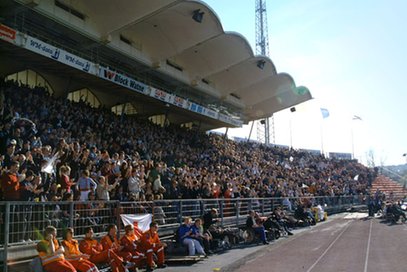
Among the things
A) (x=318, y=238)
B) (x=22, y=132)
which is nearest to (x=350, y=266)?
(x=318, y=238)

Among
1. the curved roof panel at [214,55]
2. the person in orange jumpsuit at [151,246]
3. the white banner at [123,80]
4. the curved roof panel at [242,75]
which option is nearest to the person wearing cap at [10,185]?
the person in orange jumpsuit at [151,246]

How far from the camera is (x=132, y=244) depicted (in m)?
10.5

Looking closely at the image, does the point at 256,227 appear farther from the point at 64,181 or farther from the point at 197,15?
the point at 197,15

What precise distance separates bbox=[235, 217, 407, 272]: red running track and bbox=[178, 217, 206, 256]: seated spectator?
5.26ft

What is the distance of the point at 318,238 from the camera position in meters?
18.2

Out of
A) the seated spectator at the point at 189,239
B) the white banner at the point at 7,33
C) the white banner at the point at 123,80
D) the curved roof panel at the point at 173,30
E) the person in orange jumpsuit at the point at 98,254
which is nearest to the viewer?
the person in orange jumpsuit at the point at 98,254

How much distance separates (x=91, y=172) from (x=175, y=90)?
21208 mm

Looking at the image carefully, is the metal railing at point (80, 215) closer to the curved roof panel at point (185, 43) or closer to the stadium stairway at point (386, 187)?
the curved roof panel at point (185, 43)

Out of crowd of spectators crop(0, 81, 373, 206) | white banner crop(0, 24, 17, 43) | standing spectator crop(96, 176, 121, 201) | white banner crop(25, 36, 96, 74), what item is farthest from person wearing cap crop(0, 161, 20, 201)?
white banner crop(25, 36, 96, 74)

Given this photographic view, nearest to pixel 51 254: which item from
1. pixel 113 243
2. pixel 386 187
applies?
pixel 113 243

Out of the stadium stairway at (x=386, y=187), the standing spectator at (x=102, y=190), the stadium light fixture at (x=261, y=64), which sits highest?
the stadium light fixture at (x=261, y=64)

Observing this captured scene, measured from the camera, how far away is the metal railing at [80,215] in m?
7.94

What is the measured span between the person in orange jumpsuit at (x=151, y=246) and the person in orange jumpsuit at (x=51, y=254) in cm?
290

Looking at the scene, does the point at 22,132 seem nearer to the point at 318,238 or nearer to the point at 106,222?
the point at 106,222
